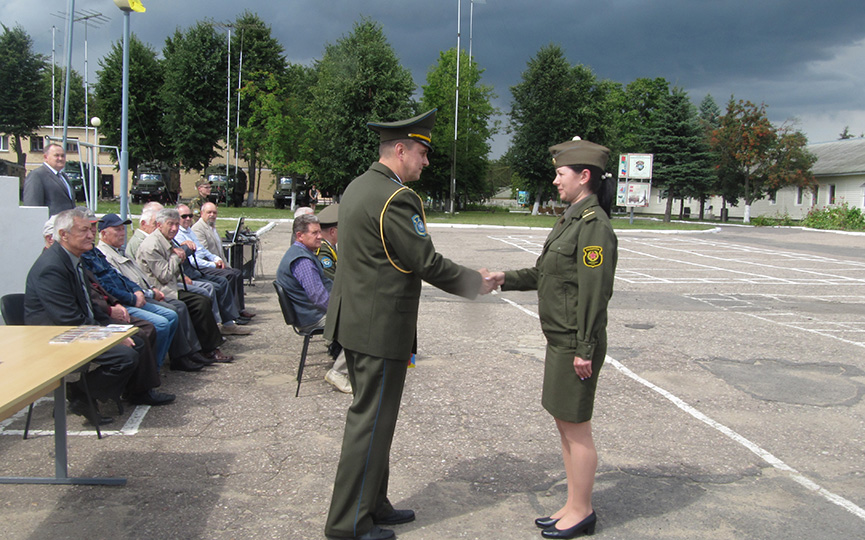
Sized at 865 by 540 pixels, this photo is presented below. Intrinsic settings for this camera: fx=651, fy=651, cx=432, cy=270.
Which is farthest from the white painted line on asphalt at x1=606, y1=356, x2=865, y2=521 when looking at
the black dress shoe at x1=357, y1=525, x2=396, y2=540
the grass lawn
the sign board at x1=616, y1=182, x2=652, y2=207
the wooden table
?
the sign board at x1=616, y1=182, x2=652, y2=207

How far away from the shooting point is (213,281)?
7.92 metres

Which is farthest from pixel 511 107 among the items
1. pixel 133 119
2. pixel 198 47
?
pixel 133 119

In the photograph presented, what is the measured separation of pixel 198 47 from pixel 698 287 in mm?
40243

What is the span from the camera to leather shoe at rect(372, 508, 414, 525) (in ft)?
11.1

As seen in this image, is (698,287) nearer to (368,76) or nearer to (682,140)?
(368,76)

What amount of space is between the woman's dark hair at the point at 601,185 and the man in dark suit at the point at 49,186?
773 cm

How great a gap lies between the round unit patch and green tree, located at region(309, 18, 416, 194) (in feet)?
123

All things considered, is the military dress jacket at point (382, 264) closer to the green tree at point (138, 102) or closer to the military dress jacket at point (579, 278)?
the military dress jacket at point (579, 278)

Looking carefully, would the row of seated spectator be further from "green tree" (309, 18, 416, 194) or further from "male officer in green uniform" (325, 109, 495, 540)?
"green tree" (309, 18, 416, 194)

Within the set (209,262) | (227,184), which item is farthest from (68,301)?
(227,184)

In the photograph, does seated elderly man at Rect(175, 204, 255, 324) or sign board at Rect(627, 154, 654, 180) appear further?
sign board at Rect(627, 154, 654, 180)

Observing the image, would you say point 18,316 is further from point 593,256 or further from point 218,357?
point 593,256

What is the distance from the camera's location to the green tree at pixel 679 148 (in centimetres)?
4609

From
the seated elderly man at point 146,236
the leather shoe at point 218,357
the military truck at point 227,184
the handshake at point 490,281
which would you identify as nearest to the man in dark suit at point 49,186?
the seated elderly man at point 146,236
